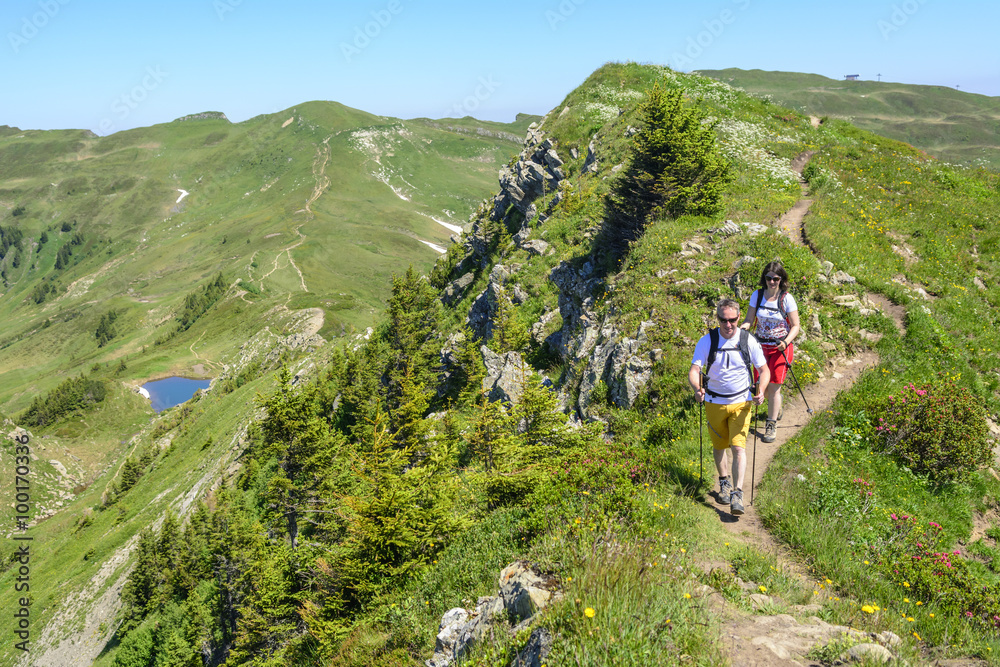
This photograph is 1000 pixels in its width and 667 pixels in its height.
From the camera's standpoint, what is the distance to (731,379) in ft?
26.6


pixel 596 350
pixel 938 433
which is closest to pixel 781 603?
pixel 938 433

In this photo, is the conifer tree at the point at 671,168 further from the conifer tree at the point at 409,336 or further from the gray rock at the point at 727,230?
the conifer tree at the point at 409,336

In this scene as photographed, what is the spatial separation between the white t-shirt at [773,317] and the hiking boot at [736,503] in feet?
12.1

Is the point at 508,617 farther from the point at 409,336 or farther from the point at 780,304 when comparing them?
the point at 409,336

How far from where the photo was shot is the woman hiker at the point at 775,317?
32.6ft

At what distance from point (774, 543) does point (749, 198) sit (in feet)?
70.3

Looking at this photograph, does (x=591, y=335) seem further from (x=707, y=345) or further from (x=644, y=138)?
(x=707, y=345)

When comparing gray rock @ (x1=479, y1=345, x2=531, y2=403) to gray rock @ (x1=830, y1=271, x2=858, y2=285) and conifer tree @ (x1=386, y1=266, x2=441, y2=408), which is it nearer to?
conifer tree @ (x1=386, y1=266, x2=441, y2=408)

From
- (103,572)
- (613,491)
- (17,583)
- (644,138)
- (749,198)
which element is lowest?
(17,583)

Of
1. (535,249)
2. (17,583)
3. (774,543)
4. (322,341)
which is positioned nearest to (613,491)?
(774,543)

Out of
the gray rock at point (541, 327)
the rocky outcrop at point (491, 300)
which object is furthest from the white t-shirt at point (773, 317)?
the rocky outcrop at point (491, 300)

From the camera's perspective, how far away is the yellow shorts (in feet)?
27.0

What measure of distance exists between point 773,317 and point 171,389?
185 metres

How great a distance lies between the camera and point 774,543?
781cm
